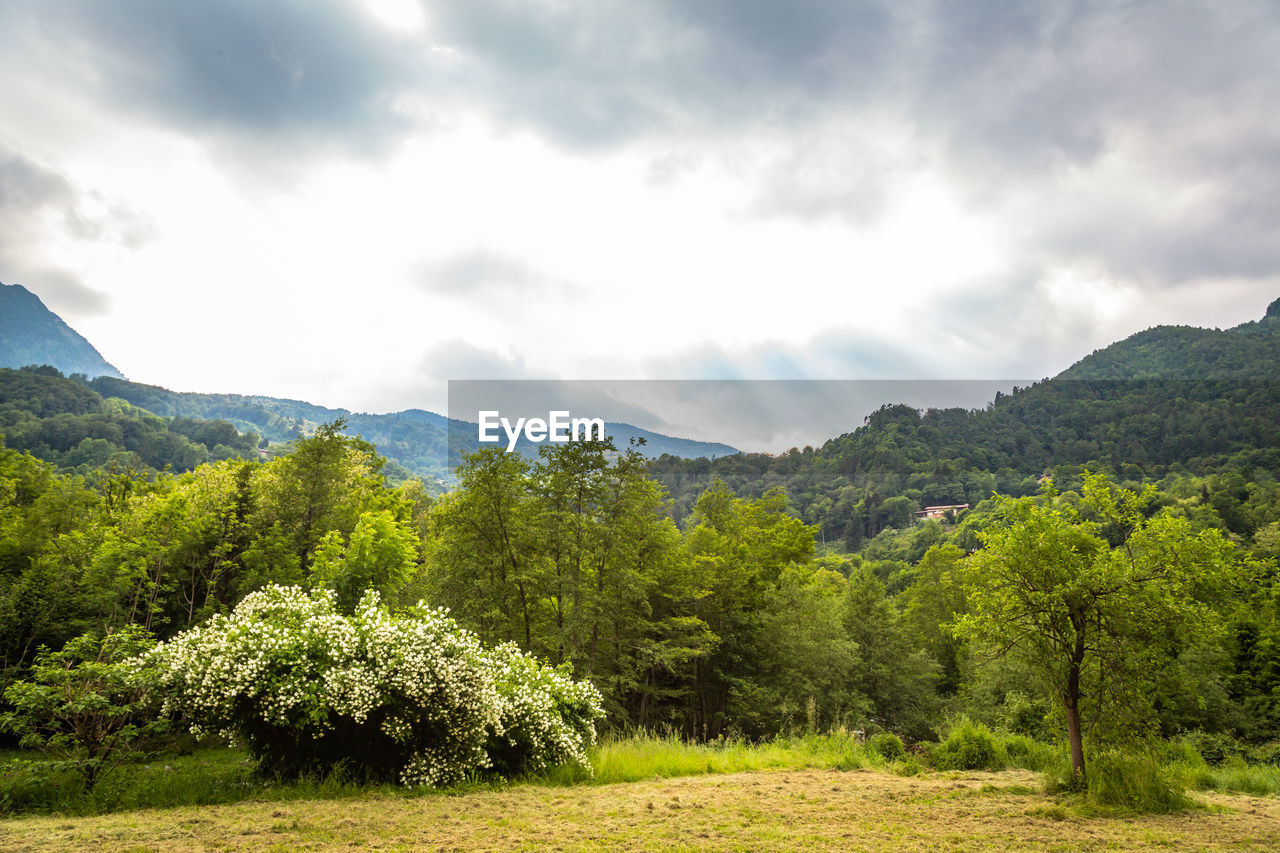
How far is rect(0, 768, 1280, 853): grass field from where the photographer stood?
6309 millimetres

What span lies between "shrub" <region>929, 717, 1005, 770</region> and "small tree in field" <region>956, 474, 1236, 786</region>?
4240mm

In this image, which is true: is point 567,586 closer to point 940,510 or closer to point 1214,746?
point 1214,746

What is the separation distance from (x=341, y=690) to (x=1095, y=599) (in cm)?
1073

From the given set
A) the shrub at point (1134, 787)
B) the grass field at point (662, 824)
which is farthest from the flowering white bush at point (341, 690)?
the shrub at point (1134, 787)

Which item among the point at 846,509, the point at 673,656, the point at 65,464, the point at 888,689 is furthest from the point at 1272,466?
the point at 65,464

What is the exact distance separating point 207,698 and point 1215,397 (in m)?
221

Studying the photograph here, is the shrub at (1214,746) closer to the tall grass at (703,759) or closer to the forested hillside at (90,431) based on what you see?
the tall grass at (703,759)

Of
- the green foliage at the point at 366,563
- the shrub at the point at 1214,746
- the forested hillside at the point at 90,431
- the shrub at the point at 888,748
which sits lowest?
the shrub at the point at 1214,746

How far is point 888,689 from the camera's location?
2880cm

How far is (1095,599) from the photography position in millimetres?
9109

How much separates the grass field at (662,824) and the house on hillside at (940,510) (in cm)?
13665

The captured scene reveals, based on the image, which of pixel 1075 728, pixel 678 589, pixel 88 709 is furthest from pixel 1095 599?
pixel 678 589

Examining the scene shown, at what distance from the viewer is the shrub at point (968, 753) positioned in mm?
13578

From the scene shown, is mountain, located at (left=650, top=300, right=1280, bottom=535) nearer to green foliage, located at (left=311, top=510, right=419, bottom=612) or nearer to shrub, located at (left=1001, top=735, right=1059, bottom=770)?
green foliage, located at (left=311, top=510, right=419, bottom=612)
